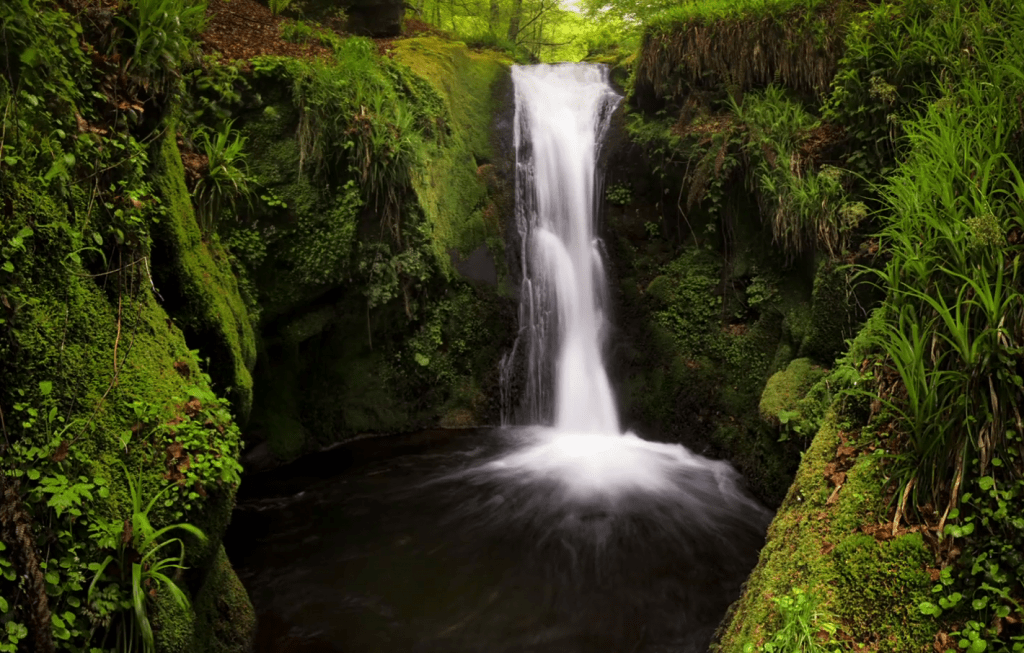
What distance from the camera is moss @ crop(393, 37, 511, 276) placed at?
7363mm

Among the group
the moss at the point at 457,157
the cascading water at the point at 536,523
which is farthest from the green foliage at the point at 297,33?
the cascading water at the point at 536,523

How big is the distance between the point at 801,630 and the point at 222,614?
128 inches

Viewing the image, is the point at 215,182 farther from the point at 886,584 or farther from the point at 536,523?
the point at 886,584

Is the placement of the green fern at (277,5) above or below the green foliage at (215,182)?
above

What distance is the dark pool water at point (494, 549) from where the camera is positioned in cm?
379

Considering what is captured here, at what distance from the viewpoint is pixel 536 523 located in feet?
→ 16.7

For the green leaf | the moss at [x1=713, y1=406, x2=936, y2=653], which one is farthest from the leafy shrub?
the green leaf

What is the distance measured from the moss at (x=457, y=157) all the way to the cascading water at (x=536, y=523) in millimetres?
592

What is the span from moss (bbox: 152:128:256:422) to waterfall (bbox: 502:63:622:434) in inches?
151

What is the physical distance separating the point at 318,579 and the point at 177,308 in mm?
2288

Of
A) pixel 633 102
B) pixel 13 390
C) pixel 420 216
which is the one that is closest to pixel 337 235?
pixel 420 216

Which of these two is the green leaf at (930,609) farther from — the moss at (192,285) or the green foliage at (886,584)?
the moss at (192,285)

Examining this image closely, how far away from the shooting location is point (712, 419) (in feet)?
22.0

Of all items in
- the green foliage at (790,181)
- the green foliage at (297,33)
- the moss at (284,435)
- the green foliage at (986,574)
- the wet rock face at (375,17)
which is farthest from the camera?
the wet rock face at (375,17)
